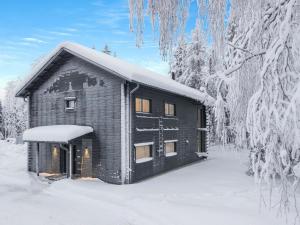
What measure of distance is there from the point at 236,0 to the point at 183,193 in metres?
9.76

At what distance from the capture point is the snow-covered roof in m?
15.1

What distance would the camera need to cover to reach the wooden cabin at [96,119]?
15.1 metres

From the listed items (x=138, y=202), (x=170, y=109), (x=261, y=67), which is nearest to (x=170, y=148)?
(x=170, y=109)

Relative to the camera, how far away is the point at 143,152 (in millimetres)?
16859

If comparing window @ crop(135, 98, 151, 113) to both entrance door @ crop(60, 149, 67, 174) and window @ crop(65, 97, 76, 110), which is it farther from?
entrance door @ crop(60, 149, 67, 174)

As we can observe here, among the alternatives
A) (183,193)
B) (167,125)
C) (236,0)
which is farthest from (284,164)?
(167,125)

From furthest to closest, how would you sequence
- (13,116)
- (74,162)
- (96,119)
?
(13,116) < (74,162) < (96,119)

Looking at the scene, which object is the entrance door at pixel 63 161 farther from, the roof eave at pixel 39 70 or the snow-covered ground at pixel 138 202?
the roof eave at pixel 39 70

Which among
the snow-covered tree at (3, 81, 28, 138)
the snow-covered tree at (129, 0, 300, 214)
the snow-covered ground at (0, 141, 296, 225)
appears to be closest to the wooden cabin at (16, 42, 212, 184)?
the snow-covered ground at (0, 141, 296, 225)

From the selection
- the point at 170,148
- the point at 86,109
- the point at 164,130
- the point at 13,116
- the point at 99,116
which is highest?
the point at 13,116

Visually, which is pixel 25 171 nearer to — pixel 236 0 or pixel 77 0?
pixel 77 0

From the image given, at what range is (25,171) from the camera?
19.1 meters

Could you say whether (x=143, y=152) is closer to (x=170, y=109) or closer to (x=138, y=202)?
(x=170, y=109)

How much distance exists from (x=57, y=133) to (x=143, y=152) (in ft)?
16.0
